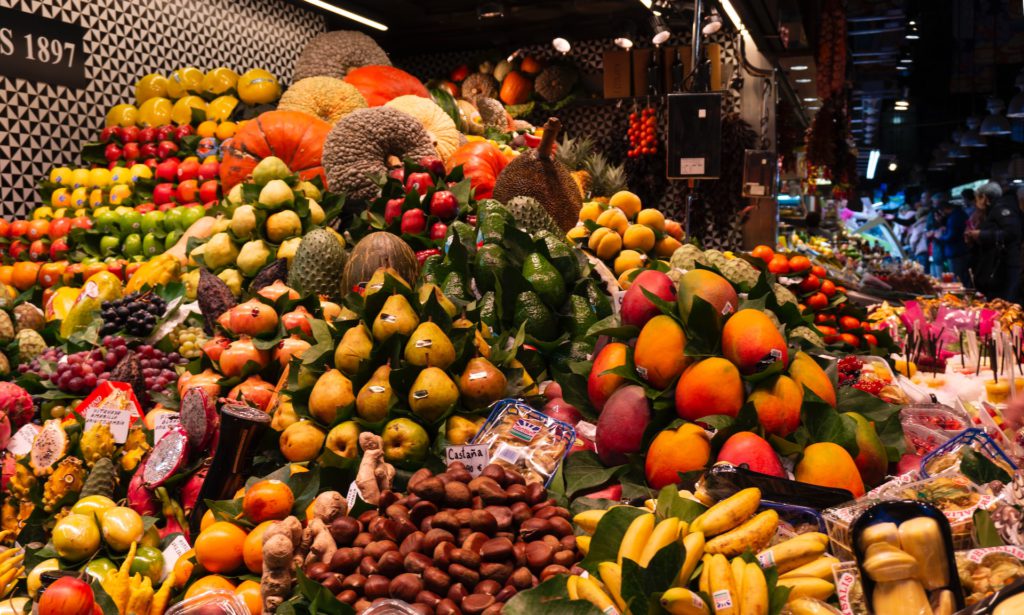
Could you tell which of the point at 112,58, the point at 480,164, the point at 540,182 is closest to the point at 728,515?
the point at 540,182

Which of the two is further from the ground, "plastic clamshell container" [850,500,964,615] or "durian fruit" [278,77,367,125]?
"durian fruit" [278,77,367,125]

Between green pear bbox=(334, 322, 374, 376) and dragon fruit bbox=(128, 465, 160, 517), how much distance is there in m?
0.68

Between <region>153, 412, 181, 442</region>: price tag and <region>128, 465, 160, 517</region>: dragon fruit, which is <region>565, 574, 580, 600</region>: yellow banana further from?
<region>153, 412, 181, 442</region>: price tag

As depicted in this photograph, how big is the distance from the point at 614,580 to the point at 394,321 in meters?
1.13

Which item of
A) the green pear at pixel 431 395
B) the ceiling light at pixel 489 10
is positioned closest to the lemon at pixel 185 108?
the ceiling light at pixel 489 10

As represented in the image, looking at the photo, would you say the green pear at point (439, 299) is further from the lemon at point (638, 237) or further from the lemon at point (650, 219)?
the lemon at point (650, 219)

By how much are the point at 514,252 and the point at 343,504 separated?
53.0 inches

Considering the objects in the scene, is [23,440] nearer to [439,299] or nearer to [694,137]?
Result: [439,299]

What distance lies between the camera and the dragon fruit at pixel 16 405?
3.03 metres

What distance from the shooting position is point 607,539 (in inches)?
61.5

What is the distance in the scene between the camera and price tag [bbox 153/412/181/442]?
262cm

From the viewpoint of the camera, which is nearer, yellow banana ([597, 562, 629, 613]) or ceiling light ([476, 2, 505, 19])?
yellow banana ([597, 562, 629, 613])

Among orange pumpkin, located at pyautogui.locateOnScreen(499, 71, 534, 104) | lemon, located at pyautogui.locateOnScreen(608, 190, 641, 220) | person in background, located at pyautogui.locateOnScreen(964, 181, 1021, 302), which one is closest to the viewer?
lemon, located at pyautogui.locateOnScreen(608, 190, 641, 220)

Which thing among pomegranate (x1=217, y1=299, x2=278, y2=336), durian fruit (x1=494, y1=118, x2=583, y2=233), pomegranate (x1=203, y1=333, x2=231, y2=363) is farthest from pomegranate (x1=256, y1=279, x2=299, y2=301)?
durian fruit (x1=494, y1=118, x2=583, y2=233)
